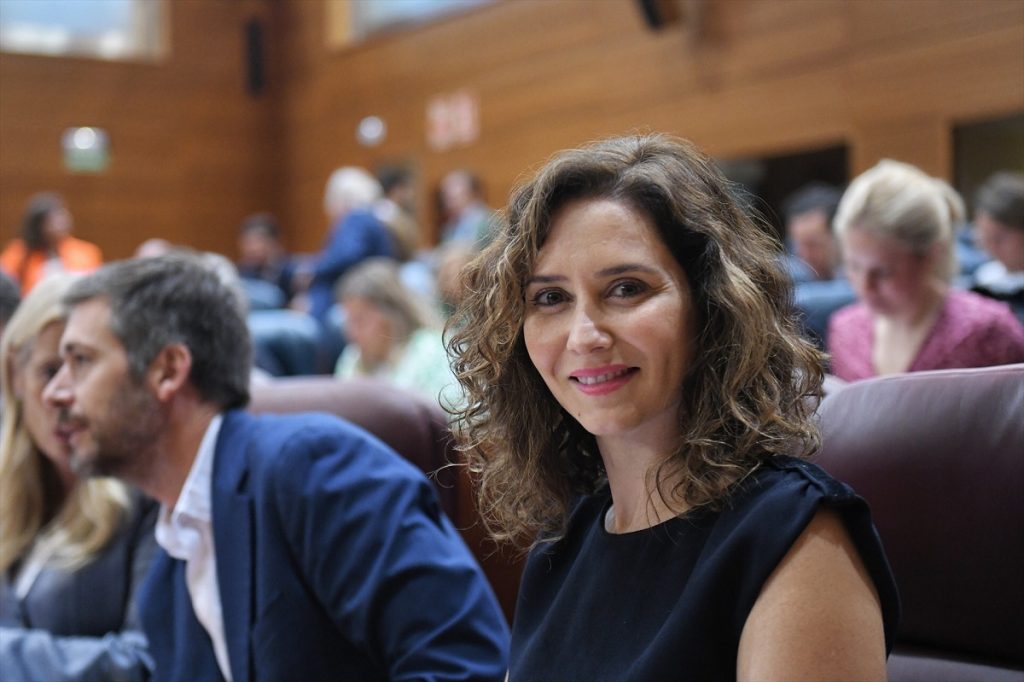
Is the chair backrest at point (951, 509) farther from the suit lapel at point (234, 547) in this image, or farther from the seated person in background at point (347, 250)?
the seated person in background at point (347, 250)

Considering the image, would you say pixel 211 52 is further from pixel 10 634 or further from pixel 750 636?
pixel 750 636

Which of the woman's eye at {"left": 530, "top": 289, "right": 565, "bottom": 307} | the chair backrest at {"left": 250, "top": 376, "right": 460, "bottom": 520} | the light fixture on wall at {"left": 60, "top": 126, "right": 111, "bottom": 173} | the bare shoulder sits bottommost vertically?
the chair backrest at {"left": 250, "top": 376, "right": 460, "bottom": 520}

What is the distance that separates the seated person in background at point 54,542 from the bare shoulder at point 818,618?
3.81 feet

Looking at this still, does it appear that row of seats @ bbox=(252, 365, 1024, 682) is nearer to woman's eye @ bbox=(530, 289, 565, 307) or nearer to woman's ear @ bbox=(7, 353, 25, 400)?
woman's eye @ bbox=(530, 289, 565, 307)

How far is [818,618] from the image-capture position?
3.13 feet

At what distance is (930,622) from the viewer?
1.33m

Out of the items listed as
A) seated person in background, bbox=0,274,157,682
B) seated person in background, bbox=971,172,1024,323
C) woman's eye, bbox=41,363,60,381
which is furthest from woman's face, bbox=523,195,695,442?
seated person in background, bbox=971,172,1024,323

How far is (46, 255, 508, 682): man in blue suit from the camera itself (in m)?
1.58

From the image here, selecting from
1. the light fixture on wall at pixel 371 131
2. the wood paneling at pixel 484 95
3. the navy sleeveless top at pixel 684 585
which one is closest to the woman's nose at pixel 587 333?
the navy sleeveless top at pixel 684 585

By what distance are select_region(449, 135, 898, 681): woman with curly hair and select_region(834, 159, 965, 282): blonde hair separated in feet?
4.55

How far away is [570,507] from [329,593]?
43 cm

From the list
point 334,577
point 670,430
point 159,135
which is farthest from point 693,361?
point 159,135

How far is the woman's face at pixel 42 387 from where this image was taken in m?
2.11

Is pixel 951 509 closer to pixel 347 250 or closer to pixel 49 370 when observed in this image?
pixel 49 370
